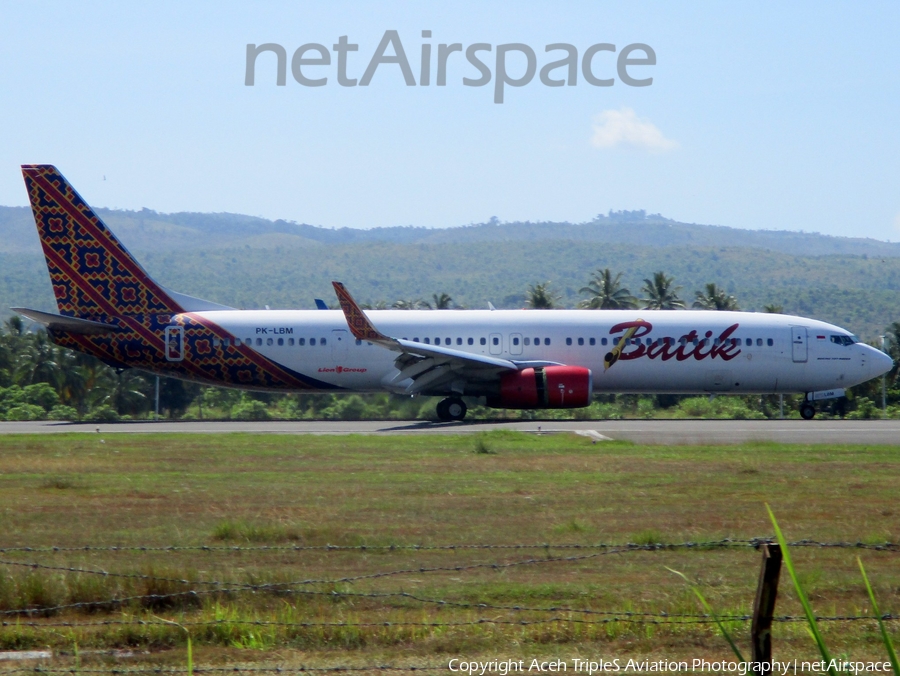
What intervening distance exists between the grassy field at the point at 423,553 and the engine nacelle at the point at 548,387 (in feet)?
30.7

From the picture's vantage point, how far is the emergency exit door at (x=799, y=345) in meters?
33.2

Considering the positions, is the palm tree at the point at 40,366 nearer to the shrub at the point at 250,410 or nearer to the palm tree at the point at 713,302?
the shrub at the point at 250,410

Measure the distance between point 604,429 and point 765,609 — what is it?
22529 mm

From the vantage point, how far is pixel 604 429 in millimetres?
28234

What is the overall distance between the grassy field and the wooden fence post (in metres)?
2.47

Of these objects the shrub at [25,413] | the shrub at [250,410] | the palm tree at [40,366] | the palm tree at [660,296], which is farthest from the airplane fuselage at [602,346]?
the palm tree at [660,296]

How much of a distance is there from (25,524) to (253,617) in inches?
227

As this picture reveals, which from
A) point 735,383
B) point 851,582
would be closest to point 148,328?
point 735,383

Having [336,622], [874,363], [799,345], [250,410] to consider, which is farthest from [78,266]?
[336,622]

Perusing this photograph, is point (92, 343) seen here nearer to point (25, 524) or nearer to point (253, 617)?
point (25, 524)

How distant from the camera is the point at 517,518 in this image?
13.9 meters

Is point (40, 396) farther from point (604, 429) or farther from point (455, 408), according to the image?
point (604, 429)

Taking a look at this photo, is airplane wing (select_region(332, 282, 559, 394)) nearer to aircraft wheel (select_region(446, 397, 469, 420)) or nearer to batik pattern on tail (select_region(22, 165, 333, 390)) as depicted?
aircraft wheel (select_region(446, 397, 469, 420))

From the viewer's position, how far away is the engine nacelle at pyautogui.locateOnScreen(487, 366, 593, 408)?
1212 inches
